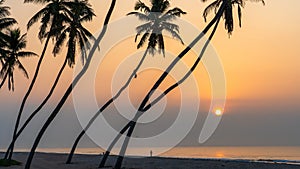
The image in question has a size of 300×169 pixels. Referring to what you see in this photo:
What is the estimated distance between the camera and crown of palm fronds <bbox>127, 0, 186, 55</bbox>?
30.6m

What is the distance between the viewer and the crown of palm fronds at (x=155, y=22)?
101 ft

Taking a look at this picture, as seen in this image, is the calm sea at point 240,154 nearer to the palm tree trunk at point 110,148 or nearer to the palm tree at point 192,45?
the palm tree trunk at point 110,148

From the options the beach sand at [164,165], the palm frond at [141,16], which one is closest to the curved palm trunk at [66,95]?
Answer: the beach sand at [164,165]

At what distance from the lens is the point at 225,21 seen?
972 inches

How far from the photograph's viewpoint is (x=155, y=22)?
1221 inches

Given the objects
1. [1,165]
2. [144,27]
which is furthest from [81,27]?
[1,165]

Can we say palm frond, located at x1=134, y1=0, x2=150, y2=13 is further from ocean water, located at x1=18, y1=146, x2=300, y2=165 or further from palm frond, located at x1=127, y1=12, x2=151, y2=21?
ocean water, located at x1=18, y1=146, x2=300, y2=165

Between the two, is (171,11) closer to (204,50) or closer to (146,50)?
(146,50)

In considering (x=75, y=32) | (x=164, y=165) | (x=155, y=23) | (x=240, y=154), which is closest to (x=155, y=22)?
(x=155, y=23)

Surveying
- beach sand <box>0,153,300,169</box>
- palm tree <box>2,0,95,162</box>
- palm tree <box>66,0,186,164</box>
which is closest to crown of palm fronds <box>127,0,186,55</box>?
palm tree <box>66,0,186,164</box>

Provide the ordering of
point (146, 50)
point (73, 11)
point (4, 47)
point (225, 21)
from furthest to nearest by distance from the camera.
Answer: point (4, 47) → point (146, 50) → point (73, 11) → point (225, 21)

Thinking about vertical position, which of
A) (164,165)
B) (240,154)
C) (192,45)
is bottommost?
(240,154)

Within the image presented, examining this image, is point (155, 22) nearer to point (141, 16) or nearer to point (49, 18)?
point (141, 16)

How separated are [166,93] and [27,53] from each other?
1503 centimetres
